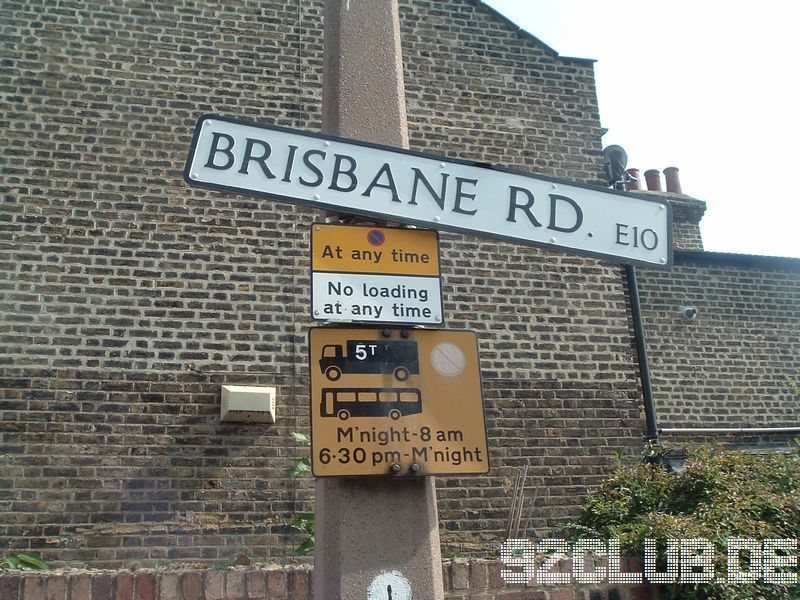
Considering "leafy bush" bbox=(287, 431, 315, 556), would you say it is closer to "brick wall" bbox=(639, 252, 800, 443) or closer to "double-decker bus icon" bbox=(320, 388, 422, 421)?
"double-decker bus icon" bbox=(320, 388, 422, 421)

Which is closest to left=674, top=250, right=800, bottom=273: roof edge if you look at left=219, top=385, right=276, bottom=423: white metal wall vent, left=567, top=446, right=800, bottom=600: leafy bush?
left=567, top=446, right=800, bottom=600: leafy bush

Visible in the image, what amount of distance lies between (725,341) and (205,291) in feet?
26.2

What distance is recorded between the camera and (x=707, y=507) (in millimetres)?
6477

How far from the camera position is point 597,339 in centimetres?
1061

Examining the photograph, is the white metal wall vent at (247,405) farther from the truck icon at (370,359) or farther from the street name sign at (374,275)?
the truck icon at (370,359)

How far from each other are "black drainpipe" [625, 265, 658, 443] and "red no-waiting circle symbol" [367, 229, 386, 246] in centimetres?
771

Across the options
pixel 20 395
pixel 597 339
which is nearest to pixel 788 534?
pixel 597 339

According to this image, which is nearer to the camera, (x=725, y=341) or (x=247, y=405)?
(x=247, y=405)

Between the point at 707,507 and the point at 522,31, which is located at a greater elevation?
the point at 522,31

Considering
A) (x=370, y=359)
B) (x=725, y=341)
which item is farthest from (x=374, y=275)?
(x=725, y=341)

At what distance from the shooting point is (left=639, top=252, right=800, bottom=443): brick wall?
12.4 metres

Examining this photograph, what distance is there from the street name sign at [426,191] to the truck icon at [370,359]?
1.69 feet

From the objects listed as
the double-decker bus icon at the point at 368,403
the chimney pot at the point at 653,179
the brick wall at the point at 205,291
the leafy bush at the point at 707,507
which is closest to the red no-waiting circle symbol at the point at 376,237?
the double-decker bus icon at the point at 368,403

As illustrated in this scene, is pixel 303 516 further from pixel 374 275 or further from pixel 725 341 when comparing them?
pixel 725 341
